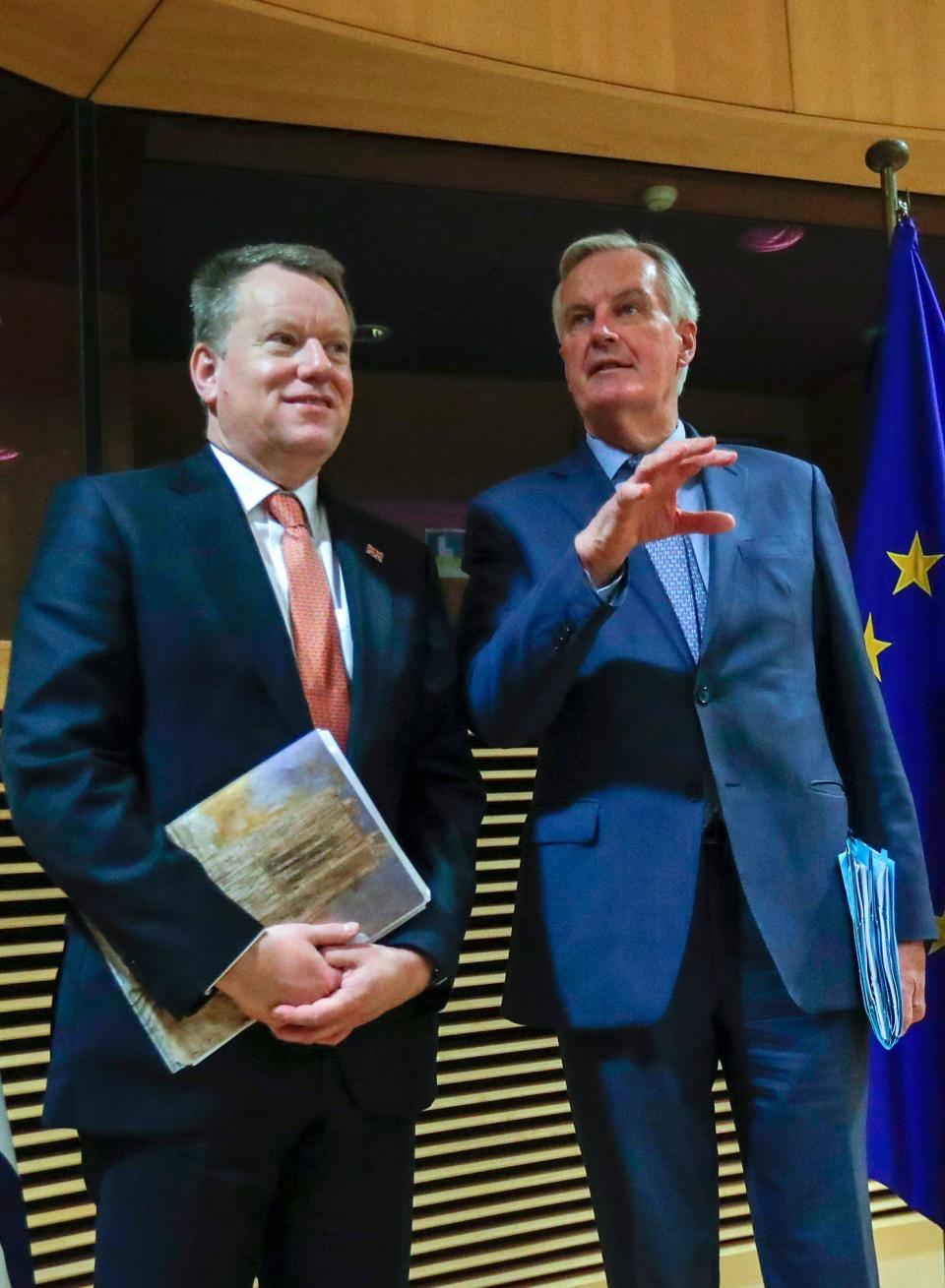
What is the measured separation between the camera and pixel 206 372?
173 cm

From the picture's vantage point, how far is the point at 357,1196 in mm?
1504

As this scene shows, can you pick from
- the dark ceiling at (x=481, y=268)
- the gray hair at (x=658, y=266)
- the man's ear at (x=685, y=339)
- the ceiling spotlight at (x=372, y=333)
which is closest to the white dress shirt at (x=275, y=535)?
the gray hair at (x=658, y=266)

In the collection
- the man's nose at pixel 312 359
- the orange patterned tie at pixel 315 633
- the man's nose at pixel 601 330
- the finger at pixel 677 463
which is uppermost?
the man's nose at pixel 601 330

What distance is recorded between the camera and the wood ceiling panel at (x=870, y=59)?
3.21 metres

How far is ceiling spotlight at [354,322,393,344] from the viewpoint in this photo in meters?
3.50

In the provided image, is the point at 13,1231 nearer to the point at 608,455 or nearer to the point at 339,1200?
the point at 339,1200

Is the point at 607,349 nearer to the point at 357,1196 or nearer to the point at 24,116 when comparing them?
the point at 357,1196

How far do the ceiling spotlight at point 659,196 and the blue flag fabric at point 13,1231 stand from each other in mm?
2781

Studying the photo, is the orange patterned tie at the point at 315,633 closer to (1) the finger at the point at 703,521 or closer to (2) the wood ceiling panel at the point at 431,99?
(1) the finger at the point at 703,521

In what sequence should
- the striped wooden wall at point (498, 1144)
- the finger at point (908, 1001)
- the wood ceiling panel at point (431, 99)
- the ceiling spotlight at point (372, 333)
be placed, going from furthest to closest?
the ceiling spotlight at point (372, 333), the striped wooden wall at point (498, 1144), the wood ceiling panel at point (431, 99), the finger at point (908, 1001)

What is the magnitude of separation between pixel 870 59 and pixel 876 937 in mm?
2410

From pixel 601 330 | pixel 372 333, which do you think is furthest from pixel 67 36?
pixel 601 330

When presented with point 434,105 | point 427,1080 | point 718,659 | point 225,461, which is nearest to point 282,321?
point 225,461

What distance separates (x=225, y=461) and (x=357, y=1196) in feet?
2.88
